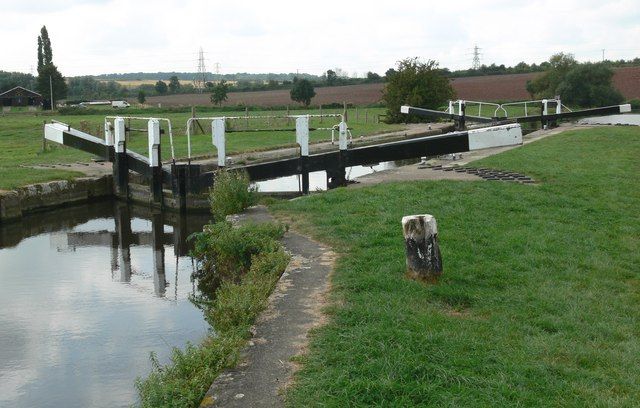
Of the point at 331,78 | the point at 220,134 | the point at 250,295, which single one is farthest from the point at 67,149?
the point at 331,78

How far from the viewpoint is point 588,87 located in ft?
149

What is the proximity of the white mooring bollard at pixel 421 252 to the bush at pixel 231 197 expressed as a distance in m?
4.56

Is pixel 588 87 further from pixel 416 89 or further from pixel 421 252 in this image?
pixel 421 252

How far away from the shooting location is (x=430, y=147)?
1238 centimetres

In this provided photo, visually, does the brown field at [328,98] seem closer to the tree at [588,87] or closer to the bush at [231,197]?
the tree at [588,87]

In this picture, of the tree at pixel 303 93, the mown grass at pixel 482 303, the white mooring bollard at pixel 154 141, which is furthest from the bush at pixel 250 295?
the tree at pixel 303 93

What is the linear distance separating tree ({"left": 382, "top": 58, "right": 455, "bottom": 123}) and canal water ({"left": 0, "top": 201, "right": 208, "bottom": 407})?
22052 mm

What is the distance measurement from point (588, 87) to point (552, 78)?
403 cm

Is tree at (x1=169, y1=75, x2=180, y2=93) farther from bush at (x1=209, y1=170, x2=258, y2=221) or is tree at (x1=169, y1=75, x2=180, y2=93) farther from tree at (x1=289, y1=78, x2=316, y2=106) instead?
bush at (x1=209, y1=170, x2=258, y2=221)

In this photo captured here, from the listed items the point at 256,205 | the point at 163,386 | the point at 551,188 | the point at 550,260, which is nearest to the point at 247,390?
the point at 163,386

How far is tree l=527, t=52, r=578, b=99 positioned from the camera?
157 feet

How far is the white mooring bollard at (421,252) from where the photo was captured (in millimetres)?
6145

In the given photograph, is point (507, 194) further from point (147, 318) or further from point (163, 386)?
point (163, 386)

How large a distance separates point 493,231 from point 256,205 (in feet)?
12.8
